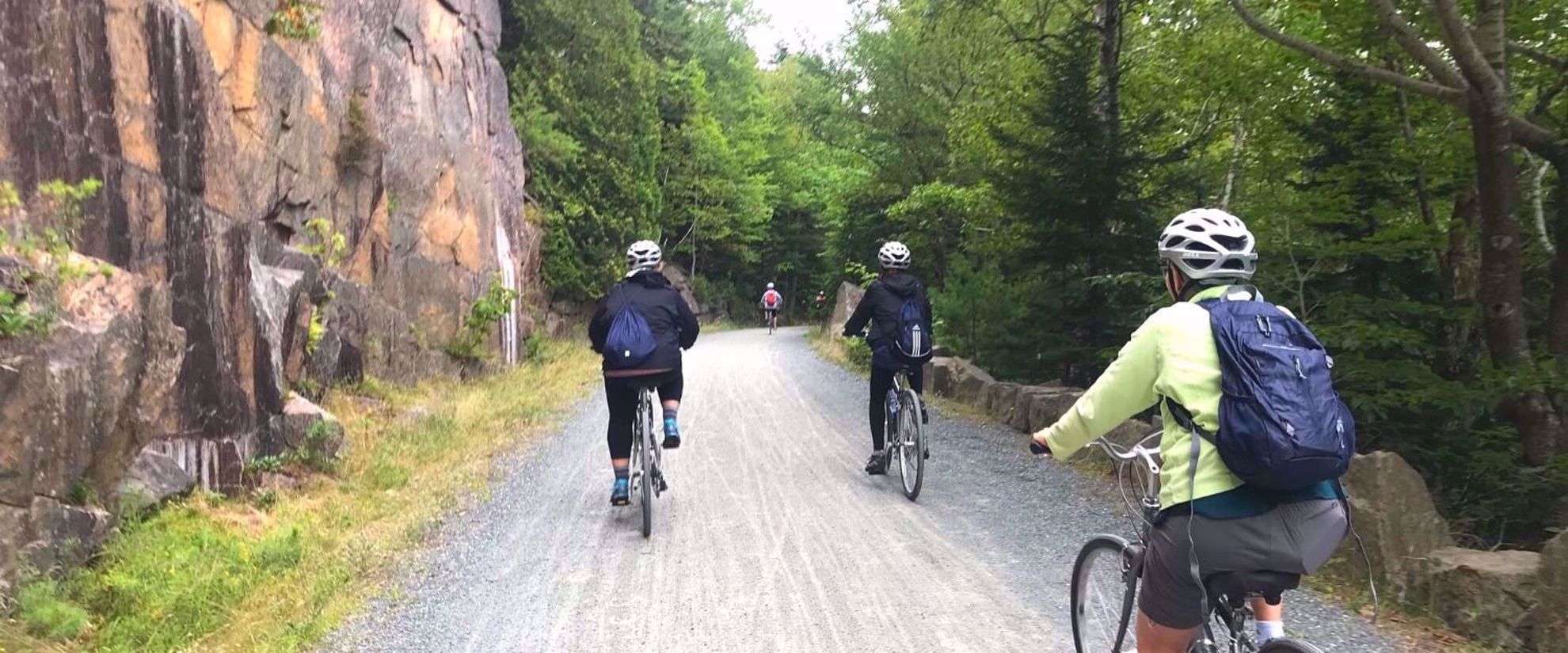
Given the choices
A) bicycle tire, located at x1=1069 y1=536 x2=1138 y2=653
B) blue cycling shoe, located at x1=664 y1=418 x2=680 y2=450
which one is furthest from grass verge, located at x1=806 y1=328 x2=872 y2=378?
bicycle tire, located at x1=1069 y1=536 x2=1138 y2=653

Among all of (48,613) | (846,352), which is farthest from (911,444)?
(846,352)

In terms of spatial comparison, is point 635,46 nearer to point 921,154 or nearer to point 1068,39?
point 921,154

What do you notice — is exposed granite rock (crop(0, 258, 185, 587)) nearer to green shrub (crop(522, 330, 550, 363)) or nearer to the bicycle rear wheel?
the bicycle rear wheel

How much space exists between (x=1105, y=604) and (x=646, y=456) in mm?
3309

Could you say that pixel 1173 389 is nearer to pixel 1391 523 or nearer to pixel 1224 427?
pixel 1224 427

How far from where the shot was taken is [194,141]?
7.62m

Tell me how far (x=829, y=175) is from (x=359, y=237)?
21.1m

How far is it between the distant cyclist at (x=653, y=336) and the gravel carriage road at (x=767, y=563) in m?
0.55

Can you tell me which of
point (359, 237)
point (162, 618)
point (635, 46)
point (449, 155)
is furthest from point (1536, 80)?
point (635, 46)

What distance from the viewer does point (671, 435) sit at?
21.6 ft

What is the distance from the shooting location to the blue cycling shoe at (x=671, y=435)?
258 inches

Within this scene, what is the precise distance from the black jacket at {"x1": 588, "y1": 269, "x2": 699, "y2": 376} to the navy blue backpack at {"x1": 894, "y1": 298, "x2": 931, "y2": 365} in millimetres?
1690

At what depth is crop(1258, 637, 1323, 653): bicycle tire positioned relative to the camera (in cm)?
244

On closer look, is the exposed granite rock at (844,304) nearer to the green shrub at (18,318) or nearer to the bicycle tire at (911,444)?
the bicycle tire at (911,444)
